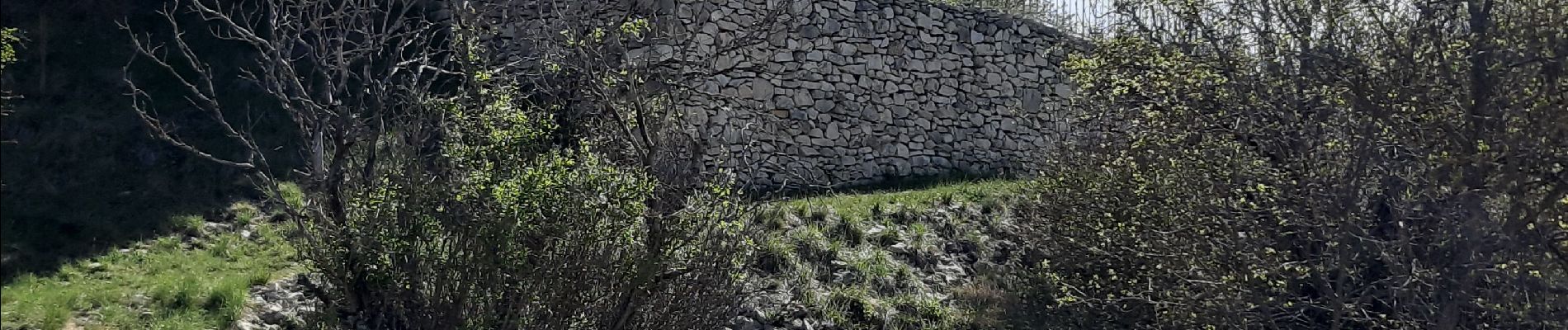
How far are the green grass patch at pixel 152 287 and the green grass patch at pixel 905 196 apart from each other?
3.79 m

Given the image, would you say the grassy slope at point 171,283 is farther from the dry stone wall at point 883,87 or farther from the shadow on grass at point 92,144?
the dry stone wall at point 883,87

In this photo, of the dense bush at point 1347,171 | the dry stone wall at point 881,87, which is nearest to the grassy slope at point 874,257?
the dry stone wall at point 881,87

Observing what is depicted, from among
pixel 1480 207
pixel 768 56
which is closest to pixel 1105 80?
pixel 1480 207

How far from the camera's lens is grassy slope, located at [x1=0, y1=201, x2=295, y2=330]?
20.0 ft

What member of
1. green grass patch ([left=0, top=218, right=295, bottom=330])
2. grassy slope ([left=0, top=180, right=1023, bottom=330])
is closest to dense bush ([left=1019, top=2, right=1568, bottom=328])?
grassy slope ([left=0, top=180, right=1023, bottom=330])

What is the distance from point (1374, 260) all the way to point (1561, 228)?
1059 millimetres

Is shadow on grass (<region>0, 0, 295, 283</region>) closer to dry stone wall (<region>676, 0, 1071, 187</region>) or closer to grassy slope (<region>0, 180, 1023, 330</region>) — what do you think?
grassy slope (<region>0, 180, 1023, 330</region>)

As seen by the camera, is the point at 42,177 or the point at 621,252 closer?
the point at 621,252

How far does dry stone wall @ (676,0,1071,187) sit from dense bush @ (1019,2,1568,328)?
4.30m

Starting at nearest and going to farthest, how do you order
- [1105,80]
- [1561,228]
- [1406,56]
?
[1561,228] → [1406,56] → [1105,80]

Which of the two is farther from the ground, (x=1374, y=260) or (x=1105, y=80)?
(x=1105, y=80)

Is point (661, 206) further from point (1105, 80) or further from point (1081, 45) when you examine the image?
point (1081, 45)

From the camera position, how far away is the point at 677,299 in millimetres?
5828

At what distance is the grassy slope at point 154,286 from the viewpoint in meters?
6.10
